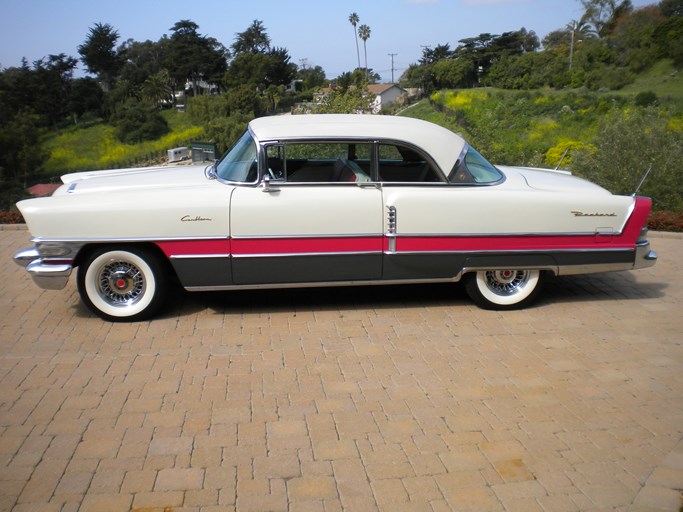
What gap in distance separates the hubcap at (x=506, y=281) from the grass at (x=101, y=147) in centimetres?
5505

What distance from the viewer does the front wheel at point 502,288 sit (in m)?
6.11

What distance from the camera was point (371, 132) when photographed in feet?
19.6

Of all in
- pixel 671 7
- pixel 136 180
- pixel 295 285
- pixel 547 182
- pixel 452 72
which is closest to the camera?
pixel 295 285

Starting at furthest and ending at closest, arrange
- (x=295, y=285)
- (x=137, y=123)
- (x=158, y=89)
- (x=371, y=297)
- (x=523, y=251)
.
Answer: (x=158, y=89), (x=137, y=123), (x=371, y=297), (x=523, y=251), (x=295, y=285)

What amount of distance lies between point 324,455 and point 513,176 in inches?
150

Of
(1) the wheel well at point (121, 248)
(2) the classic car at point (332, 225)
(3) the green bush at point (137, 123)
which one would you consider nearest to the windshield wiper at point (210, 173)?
(2) the classic car at point (332, 225)

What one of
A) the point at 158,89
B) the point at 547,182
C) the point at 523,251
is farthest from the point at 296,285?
the point at 158,89

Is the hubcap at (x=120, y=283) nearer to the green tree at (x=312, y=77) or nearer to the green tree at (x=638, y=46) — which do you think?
the green tree at (x=638, y=46)

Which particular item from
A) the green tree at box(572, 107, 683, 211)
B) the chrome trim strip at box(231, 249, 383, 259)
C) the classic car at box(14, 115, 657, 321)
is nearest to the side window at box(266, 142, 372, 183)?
the classic car at box(14, 115, 657, 321)

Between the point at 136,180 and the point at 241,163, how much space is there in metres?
1.08

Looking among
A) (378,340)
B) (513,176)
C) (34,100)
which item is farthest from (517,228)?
(34,100)

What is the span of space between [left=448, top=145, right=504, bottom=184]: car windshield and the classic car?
0.04 ft

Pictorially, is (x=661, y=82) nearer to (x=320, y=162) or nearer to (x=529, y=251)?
(x=529, y=251)

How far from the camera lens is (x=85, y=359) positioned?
5.07 m
